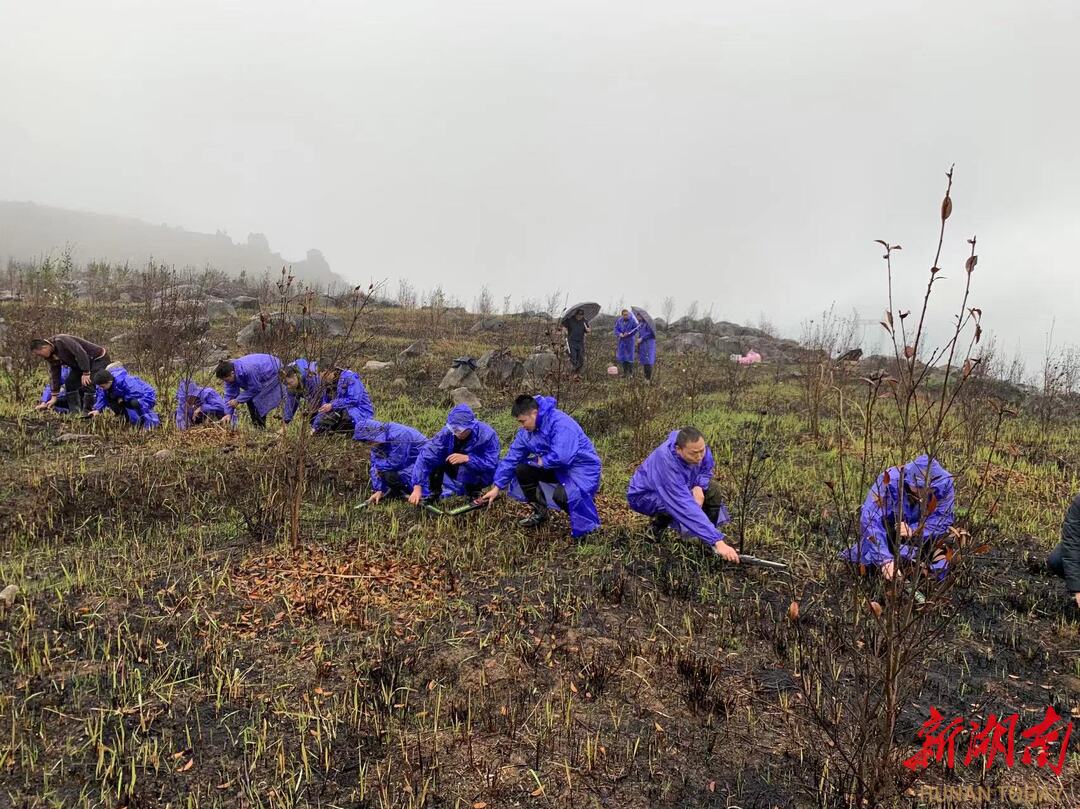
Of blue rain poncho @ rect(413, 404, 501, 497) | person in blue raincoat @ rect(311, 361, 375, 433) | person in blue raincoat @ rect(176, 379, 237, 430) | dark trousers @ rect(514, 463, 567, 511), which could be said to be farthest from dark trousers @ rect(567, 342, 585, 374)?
dark trousers @ rect(514, 463, 567, 511)

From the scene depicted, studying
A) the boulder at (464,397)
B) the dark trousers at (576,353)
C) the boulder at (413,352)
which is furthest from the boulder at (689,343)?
the boulder at (464,397)

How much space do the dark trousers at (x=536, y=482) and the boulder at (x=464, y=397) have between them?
4671 mm

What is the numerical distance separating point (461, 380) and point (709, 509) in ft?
22.4

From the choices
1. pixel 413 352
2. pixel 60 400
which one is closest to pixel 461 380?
pixel 413 352

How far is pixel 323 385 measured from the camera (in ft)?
12.3

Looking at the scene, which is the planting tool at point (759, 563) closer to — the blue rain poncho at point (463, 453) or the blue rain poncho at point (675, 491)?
the blue rain poncho at point (675, 491)

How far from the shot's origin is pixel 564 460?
448 centimetres

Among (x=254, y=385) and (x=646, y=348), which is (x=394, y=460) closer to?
(x=254, y=385)

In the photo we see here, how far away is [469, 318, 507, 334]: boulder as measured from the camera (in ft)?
65.6

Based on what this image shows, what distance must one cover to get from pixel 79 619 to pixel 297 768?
1791 mm

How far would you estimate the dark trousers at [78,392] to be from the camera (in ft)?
23.1

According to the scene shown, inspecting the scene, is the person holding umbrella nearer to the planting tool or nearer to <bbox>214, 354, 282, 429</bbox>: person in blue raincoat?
<bbox>214, 354, 282, 429</bbox>: person in blue raincoat

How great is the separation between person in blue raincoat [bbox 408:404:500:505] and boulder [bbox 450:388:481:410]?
13.5 feet

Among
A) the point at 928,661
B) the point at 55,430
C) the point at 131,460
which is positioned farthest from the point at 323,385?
the point at 55,430
